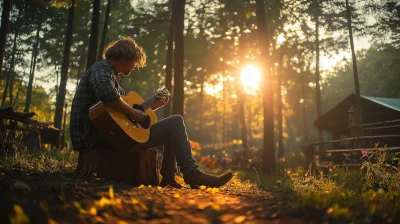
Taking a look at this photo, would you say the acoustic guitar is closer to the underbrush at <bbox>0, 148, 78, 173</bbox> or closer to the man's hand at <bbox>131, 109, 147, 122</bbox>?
the man's hand at <bbox>131, 109, 147, 122</bbox>

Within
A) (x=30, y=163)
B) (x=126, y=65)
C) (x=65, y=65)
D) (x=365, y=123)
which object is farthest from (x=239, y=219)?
(x=365, y=123)

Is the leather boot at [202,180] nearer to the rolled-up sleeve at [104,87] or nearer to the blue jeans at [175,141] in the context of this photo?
the blue jeans at [175,141]

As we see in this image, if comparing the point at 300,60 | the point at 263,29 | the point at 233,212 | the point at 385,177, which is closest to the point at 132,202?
the point at 233,212

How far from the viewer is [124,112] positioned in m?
3.49

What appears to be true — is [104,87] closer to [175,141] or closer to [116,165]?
[116,165]

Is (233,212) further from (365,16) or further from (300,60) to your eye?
(300,60)

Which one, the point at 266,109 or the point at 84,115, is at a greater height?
the point at 266,109

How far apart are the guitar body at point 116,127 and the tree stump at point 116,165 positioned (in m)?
0.15

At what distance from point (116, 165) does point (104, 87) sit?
0.95 m

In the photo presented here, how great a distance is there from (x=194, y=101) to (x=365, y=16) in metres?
34.7

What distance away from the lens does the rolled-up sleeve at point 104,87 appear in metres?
3.32

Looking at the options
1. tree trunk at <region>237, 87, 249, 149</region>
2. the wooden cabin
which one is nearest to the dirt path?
the wooden cabin

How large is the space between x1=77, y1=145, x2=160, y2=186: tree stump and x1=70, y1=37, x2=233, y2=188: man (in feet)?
0.04

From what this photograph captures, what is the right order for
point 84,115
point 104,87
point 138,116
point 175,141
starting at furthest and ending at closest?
point 175,141, point 84,115, point 138,116, point 104,87
